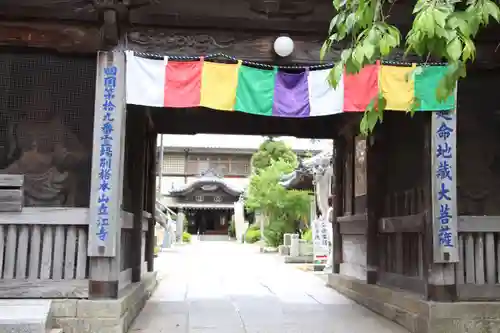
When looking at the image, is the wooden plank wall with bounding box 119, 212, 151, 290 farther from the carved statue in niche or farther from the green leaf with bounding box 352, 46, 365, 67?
the green leaf with bounding box 352, 46, 365, 67

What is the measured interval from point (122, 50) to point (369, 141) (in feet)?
16.0

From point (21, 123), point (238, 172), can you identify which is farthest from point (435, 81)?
point (238, 172)

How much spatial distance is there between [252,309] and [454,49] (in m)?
6.73

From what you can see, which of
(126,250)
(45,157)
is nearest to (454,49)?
(45,157)

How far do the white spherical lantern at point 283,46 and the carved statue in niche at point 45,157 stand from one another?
9.53 feet

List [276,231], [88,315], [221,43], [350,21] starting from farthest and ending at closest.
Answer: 1. [276,231]
2. [221,43]
3. [88,315]
4. [350,21]

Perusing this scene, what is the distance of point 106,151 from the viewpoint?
255 inches

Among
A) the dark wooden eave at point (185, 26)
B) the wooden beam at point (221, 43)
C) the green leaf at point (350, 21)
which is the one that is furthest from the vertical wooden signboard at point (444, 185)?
the green leaf at point (350, 21)

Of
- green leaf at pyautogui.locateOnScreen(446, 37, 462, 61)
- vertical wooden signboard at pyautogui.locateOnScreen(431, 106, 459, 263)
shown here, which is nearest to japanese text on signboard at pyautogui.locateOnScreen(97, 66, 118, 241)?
vertical wooden signboard at pyautogui.locateOnScreen(431, 106, 459, 263)

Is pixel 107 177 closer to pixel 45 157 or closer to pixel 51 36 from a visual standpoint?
pixel 45 157

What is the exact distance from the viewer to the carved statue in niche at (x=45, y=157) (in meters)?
6.78

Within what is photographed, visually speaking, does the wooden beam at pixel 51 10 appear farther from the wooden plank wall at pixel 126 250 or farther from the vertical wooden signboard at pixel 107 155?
the wooden plank wall at pixel 126 250

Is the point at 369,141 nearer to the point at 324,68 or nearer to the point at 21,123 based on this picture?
the point at 324,68

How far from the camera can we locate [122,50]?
21.9 ft
